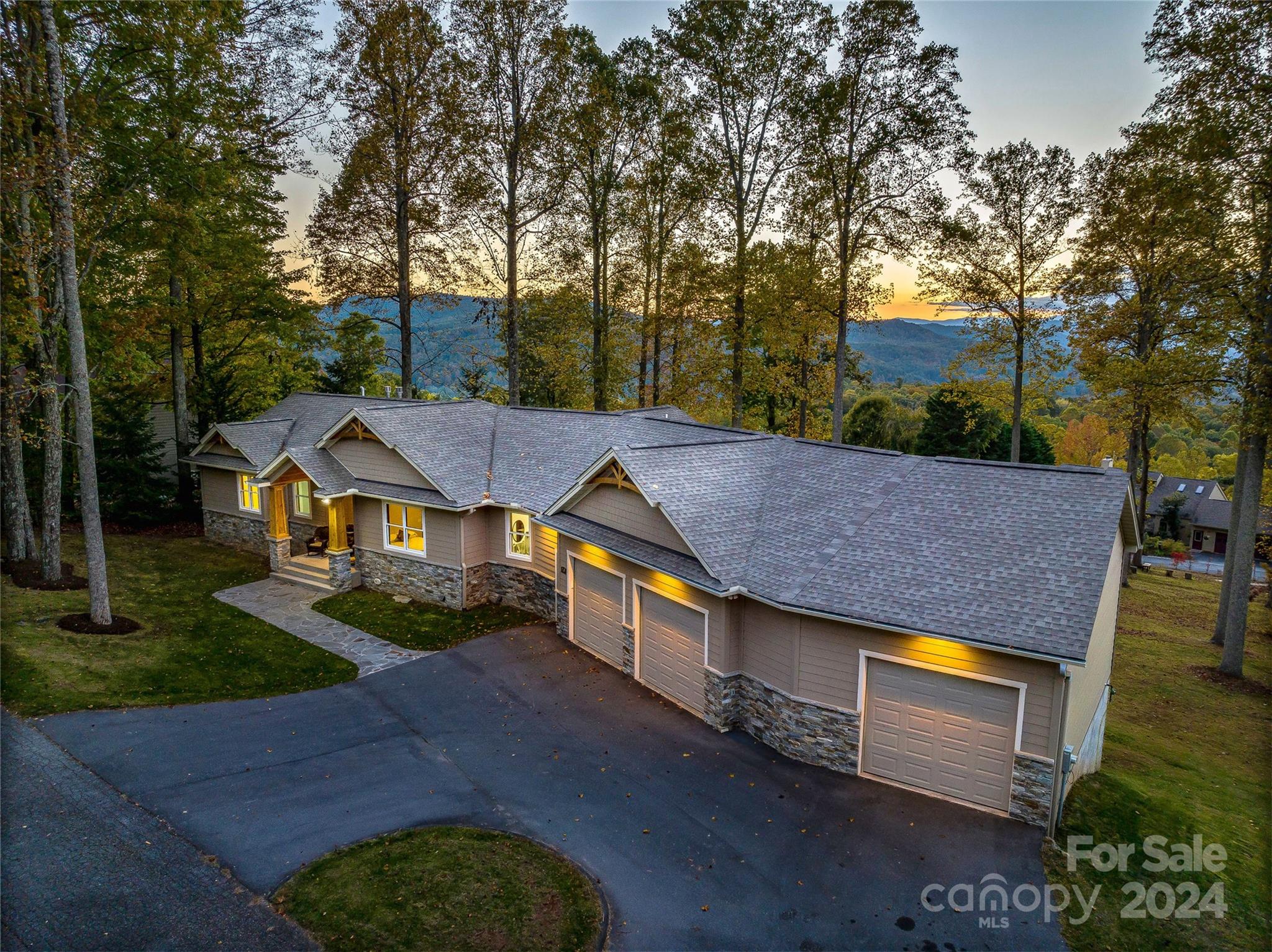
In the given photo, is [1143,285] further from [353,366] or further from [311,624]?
[353,366]

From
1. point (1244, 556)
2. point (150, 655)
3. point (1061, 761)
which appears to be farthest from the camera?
point (1244, 556)

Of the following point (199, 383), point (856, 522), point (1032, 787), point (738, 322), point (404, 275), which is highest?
point (404, 275)

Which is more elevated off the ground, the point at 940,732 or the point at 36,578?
the point at 36,578

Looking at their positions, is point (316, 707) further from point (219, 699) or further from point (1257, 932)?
point (1257, 932)

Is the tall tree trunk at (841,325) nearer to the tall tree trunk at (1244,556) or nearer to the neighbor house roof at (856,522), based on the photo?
the neighbor house roof at (856,522)

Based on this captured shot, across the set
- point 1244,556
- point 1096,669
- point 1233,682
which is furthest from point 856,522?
point 1233,682

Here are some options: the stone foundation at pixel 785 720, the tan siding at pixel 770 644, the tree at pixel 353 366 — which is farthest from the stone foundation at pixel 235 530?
the tan siding at pixel 770 644
